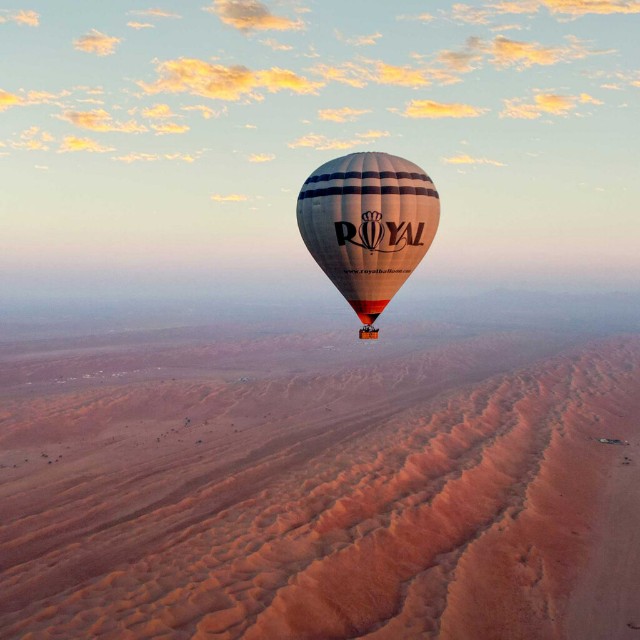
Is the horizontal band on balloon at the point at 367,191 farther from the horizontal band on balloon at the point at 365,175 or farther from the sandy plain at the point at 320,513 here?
the sandy plain at the point at 320,513

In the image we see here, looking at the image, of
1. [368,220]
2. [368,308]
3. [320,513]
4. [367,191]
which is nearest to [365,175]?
[367,191]

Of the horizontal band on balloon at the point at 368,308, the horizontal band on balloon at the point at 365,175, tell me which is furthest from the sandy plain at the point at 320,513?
the horizontal band on balloon at the point at 365,175

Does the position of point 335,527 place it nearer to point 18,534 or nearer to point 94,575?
point 94,575

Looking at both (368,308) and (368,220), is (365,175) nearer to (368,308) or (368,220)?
(368,220)

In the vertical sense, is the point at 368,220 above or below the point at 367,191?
below

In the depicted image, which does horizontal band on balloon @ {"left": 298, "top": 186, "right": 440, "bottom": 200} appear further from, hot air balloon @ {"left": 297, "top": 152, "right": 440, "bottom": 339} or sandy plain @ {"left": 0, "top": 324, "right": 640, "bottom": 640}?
sandy plain @ {"left": 0, "top": 324, "right": 640, "bottom": 640}
